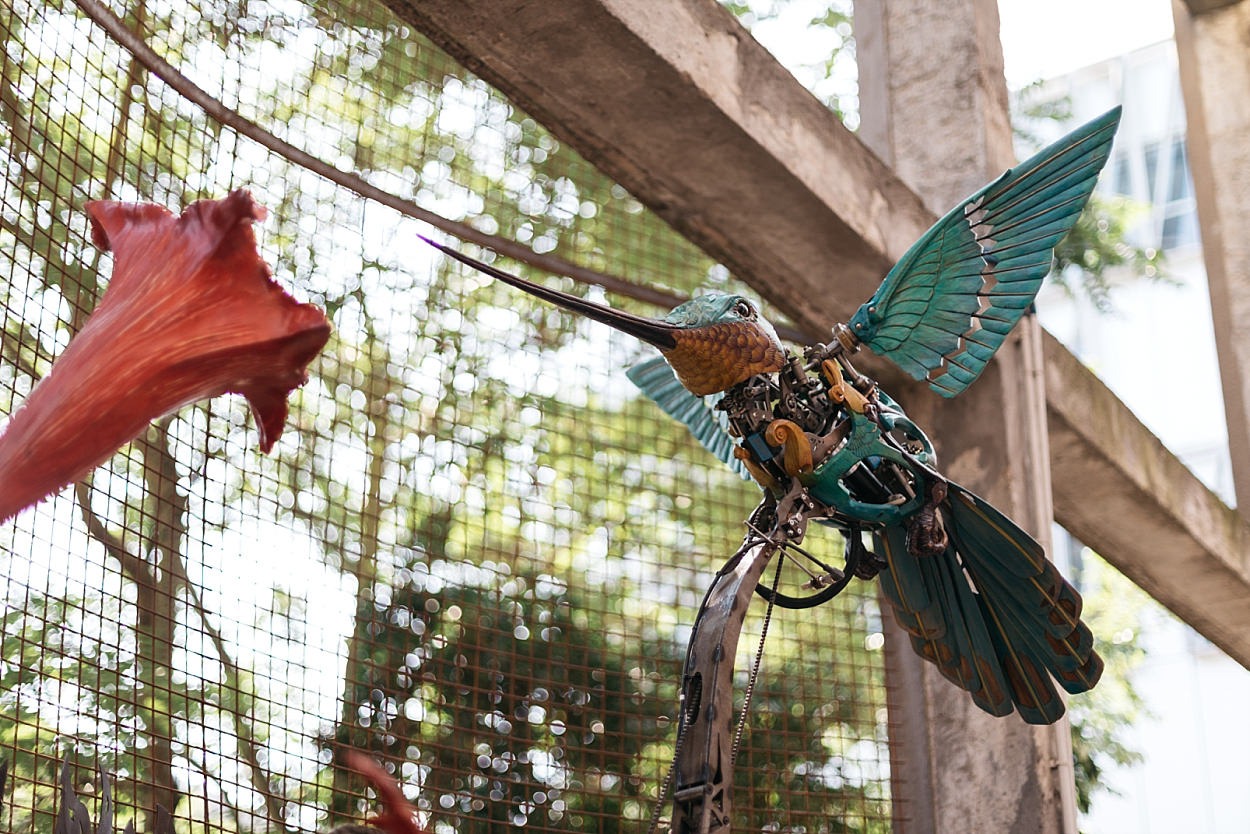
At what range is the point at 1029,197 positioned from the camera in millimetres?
1838

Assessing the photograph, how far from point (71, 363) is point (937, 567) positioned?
1357 millimetres

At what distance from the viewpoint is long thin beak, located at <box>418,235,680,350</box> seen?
136 centimetres

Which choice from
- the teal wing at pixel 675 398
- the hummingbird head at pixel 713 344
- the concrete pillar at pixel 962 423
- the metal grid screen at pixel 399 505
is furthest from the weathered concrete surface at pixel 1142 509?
the hummingbird head at pixel 713 344

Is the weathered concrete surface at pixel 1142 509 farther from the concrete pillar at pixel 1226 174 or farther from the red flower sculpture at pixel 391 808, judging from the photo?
the red flower sculpture at pixel 391 808

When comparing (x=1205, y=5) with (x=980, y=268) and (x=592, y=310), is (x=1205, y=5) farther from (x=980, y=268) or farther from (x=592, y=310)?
(x=592, y=310)

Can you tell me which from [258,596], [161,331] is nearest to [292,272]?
[258,596]

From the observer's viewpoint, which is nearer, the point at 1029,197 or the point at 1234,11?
the point at 1029,197

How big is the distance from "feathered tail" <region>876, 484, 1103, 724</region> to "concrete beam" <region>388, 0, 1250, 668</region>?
0.94m

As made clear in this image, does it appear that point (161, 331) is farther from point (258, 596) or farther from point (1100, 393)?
point (258, 596)

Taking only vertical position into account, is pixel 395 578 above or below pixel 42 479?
above

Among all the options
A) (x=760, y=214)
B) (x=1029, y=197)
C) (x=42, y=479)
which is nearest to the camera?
(x=42, y=479)

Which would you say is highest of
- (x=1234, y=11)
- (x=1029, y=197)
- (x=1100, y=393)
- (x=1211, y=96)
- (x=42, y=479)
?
(x=1234, y=11)

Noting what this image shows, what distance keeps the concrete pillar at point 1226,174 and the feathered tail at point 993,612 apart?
8.20ft

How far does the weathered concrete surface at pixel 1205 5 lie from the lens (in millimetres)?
4527
